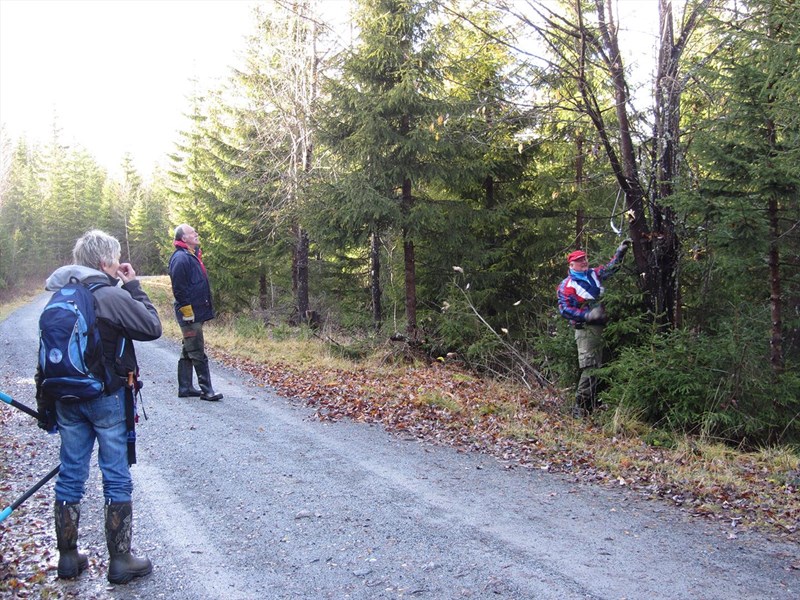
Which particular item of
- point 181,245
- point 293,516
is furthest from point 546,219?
point 293,516

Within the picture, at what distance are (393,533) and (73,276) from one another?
281cm

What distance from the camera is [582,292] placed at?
29.1 ft

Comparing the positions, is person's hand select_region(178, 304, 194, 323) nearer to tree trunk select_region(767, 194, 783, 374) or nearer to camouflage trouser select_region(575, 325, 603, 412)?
camouflage trouser select_region(575, 325, 603, 412)

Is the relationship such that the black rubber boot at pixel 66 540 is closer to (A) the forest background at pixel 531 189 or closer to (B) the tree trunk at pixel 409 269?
(A) the forest background at pixel 531 189

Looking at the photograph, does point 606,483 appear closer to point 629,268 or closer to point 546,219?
point 629,268

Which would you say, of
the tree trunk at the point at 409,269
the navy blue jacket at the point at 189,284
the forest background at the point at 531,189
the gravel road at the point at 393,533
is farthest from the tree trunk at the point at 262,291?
the gravel road at the point at 393,533

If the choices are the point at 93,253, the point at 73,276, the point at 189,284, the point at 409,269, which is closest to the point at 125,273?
the point at 93,253

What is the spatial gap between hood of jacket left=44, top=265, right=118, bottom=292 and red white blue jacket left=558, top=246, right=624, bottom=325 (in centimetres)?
650

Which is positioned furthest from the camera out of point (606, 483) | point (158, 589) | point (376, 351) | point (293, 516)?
point (376, 351)

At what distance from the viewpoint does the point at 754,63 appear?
753 cm

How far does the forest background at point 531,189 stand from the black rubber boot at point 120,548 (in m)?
6.47

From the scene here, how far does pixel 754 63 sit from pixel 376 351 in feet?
29.0

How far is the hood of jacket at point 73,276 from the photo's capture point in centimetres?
391

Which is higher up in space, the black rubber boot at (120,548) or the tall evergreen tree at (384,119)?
the tall evergreen tree at (384,119)
